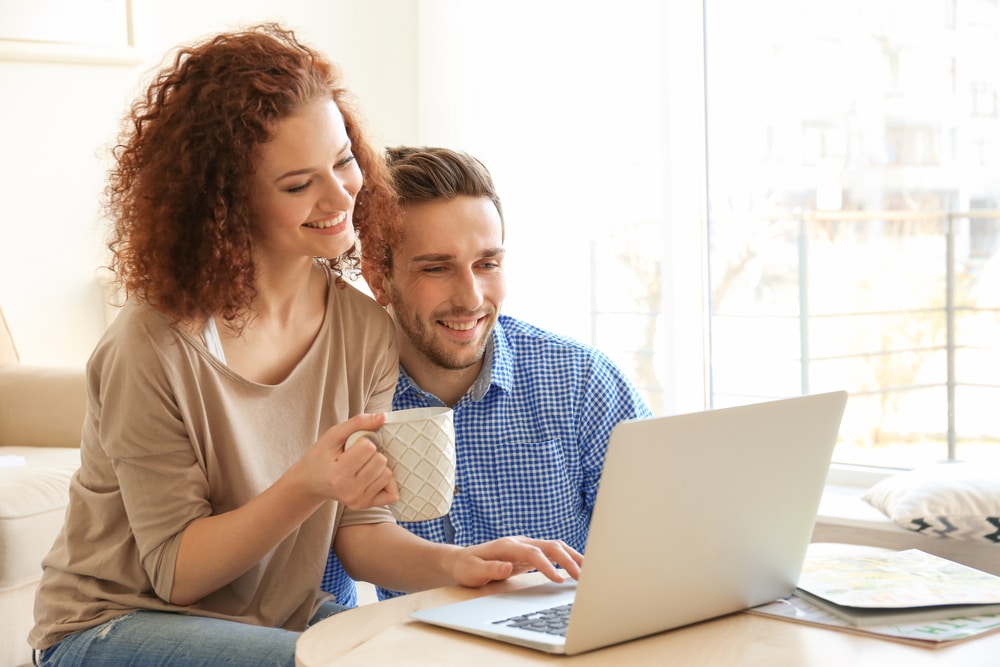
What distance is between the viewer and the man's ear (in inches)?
68.9

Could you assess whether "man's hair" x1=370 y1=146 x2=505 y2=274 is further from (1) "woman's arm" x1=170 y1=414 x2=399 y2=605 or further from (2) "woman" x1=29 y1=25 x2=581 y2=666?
(1) "woman's arm" x1=170 y1=414 x2=399 y2=605

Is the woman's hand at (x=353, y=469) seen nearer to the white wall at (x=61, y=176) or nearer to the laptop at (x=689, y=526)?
the laptop at (x=689, y=526)

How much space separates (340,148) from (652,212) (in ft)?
7.86

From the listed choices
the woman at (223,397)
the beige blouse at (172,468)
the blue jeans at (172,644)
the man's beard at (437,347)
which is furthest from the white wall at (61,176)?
the blue jeans at (172,644)

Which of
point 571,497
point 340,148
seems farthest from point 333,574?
point 340,148

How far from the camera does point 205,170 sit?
1.32 metres

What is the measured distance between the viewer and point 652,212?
3664 mm

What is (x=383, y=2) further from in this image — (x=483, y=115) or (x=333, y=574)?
(x=333, y=574)

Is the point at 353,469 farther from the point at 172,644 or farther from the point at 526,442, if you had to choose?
the point at 526,442

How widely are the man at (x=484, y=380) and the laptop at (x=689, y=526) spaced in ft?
2.05

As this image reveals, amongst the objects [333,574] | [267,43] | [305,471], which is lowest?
[333,574]

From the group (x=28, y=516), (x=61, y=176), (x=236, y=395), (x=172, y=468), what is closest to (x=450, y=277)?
(x=236, y=395)

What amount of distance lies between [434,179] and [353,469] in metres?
0.71

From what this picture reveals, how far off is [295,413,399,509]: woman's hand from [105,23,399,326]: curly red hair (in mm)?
281
